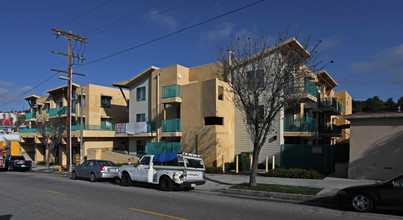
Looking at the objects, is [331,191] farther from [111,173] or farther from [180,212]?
[111,173]

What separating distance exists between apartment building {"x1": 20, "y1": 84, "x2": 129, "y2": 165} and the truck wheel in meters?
20.0

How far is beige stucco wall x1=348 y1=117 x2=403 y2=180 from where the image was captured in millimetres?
14375

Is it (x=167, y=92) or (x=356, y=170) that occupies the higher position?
(x=167, y=92)

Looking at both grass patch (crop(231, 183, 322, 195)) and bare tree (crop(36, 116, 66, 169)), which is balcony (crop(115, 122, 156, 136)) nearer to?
bare tree (crop(36, 116, 66, 169))

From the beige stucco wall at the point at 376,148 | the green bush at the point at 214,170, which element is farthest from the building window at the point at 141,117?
the beige stucco wall at the point at 376,148

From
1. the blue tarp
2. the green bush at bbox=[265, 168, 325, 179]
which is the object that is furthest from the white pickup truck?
the green bush at bbox=[265, 168, 325, 179]

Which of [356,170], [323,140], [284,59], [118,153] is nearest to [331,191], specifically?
[356,170]

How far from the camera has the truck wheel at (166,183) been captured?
1390 cm

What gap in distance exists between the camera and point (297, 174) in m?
16.8

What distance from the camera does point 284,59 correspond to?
1380 centimetres

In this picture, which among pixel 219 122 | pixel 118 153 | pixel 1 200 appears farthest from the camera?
pixel 118 153

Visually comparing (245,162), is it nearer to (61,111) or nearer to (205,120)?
(205,120)

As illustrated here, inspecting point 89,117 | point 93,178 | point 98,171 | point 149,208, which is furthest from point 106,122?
point 149,208

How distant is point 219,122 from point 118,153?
1096 cm
